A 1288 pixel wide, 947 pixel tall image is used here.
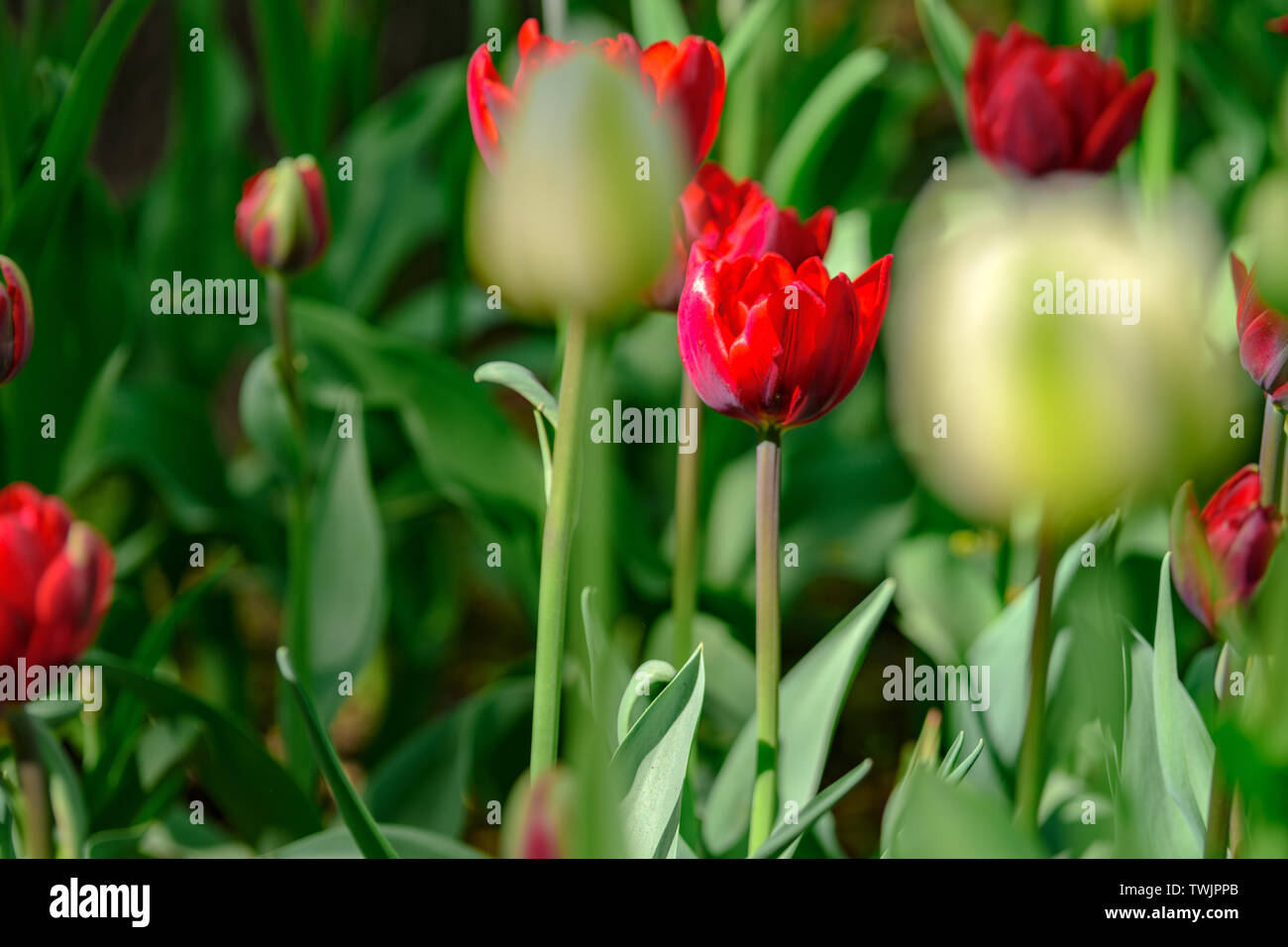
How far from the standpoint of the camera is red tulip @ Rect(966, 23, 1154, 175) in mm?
597

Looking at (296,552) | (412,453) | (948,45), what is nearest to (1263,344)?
(948,45)

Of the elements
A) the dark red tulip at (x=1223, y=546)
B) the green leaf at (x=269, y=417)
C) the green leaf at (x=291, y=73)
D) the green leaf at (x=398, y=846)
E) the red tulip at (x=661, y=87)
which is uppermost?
the green leaf at (x=291, y=73)

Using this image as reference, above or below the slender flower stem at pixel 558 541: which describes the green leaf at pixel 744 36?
above

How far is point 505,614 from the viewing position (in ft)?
4.09

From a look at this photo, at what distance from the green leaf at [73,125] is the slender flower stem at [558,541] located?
316 mm

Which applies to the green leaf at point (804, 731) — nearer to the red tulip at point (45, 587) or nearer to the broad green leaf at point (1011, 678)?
the broad green leaf at point (1011, 678)

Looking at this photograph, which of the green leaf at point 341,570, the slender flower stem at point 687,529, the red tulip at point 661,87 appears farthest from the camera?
the green leaf at point 341,570

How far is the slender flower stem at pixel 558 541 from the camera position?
401 mm

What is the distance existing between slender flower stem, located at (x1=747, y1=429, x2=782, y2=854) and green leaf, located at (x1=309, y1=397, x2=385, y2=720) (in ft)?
1.05

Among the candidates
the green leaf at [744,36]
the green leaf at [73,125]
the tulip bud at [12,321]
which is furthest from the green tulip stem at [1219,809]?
the green leaf at [73,125]

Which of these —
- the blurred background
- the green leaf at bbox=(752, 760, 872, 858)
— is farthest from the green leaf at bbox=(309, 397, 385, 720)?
the green leaf at bbox=(752, 760, 872, 858)

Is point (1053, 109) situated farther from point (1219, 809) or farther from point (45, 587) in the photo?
point (45, 587)

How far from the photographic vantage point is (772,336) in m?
0.39
